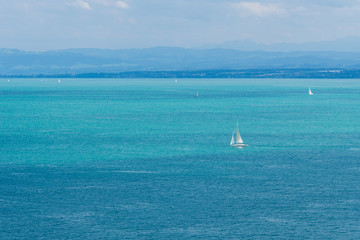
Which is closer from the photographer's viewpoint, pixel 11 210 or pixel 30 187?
pixel 11 210

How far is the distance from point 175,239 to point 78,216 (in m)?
6.40

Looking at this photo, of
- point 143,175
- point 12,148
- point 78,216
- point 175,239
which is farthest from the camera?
point 12,148

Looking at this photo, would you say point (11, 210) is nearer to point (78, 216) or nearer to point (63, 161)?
point (78, 216)

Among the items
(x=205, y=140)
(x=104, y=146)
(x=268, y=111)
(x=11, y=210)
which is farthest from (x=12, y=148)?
(x=268, y=111)

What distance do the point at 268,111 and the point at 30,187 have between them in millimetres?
72645

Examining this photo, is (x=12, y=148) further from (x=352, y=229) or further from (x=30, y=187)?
(x=352, y=229)

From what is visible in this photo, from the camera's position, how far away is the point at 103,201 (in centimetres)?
3675

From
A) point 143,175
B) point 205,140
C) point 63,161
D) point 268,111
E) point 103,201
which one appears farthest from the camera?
point 268,111

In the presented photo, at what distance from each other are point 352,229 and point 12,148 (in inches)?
1490

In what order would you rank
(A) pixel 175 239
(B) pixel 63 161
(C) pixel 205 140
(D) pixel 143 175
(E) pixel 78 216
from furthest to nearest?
(C) pixel 205 140 → (B) pixel 63 161 → (D) pixel 143 175 → (E) pixel 78 216 → (A) pixel 175 239

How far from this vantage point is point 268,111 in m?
108

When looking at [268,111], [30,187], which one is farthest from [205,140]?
[268,111]

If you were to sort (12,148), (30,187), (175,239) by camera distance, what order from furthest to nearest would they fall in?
(12,148) < (30,187) < (175,239)

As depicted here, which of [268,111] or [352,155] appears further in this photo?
[268,111]
